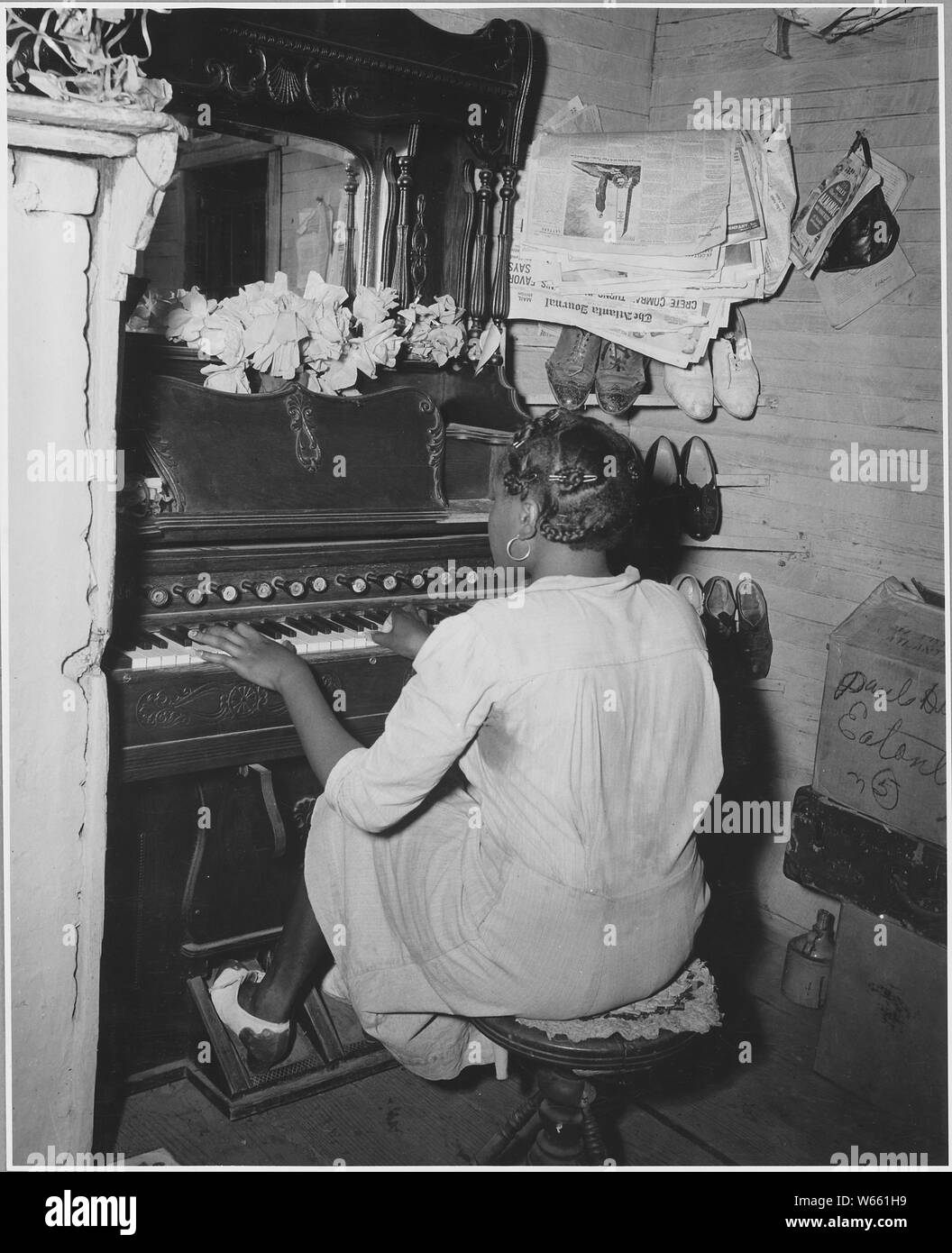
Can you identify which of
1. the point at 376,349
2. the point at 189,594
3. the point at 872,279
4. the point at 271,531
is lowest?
the point at 189,594

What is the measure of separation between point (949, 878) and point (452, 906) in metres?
1.36

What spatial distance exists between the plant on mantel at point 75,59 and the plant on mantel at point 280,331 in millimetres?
752

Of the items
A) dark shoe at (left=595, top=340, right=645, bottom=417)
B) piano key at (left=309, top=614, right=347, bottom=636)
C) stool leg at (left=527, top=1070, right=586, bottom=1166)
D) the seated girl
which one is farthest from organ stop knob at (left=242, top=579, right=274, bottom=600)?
dark shoe at (left=595, top=340, right=645, bottom=417)

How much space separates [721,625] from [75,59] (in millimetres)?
2442

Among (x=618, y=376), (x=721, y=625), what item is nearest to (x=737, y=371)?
(x=618, y=376)

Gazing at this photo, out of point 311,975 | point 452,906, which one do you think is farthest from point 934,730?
point 311,975

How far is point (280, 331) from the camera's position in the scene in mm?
2641

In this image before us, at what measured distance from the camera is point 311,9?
2.62m

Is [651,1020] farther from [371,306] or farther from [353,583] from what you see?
[371,306]

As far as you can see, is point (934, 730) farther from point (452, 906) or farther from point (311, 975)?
point (311, 975)

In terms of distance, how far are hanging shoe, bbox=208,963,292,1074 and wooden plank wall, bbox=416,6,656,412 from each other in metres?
2.13

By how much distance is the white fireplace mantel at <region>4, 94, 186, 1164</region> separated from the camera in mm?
1838

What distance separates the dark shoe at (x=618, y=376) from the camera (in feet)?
11.5

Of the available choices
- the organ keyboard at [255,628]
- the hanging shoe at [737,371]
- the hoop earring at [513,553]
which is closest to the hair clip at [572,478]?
the hoop earring at [513,553]
